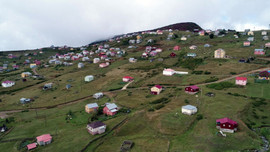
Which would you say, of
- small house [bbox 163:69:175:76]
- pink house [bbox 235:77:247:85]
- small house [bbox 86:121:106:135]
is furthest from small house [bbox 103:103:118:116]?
pink house [bbox 235:77:247:85]

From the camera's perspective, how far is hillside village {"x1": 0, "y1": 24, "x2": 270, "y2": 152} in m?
36.4

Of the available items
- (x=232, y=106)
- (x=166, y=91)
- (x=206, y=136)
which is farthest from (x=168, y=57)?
(x=206, y=136)

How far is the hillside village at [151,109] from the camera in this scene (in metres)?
36.4

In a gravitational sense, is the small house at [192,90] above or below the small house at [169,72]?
below

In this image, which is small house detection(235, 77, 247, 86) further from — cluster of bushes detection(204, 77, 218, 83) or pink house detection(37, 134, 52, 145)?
pink house detection(37, 134, 52, 145)

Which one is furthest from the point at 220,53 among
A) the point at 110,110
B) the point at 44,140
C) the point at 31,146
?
the point at 31,146

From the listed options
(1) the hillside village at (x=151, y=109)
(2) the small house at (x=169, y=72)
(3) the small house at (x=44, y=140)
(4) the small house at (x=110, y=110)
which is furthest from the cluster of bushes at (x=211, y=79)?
(3) the small house at (x=44, y=140)

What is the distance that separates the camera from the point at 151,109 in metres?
50.8

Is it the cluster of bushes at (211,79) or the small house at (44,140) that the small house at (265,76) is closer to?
the cluster of bushes at (211,79)

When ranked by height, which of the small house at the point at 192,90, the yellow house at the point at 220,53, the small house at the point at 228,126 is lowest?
the small house at the point at 228,126

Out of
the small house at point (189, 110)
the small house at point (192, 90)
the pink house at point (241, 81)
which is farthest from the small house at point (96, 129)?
the pink house at point (241, 81)

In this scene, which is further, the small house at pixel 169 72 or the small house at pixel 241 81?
the small house at pixel 169 72

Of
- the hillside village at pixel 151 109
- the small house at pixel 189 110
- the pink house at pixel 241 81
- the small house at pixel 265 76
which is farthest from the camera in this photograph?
the small house at pixel 265 76

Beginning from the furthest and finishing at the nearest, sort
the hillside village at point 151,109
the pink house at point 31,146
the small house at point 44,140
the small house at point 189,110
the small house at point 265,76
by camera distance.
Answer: the small house at point 265,76 → the small house at point 189,110 → the small house at point 44,140 → the pink house at point 31,146 → the hillside village at point 151,109
